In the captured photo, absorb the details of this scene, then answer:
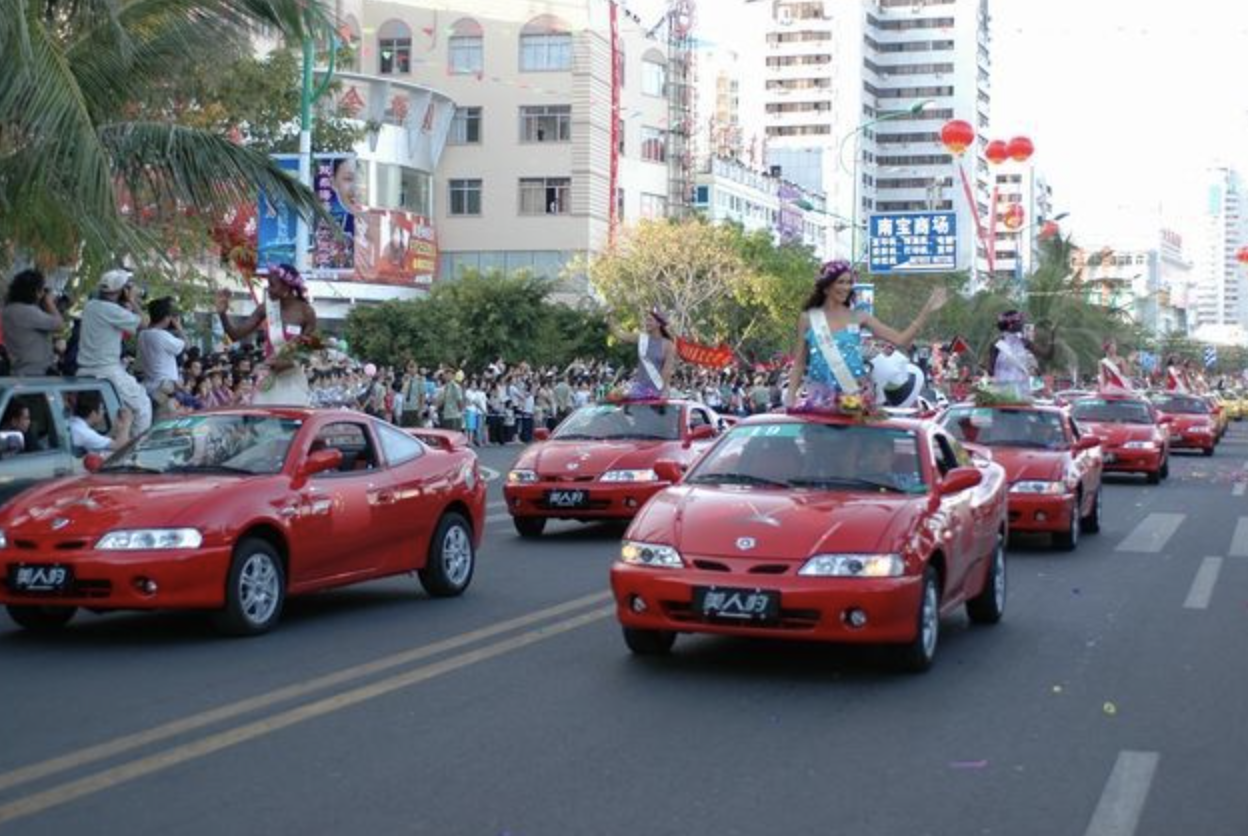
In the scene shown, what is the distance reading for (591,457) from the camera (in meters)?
17.1

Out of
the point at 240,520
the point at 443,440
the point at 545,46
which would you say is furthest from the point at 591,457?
the point at 545,46

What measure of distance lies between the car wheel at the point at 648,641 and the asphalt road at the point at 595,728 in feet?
0.44

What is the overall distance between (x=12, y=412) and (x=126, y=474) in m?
1.82

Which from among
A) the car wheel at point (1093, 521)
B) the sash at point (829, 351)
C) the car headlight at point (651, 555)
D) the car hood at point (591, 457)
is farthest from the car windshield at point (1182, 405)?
the car headlight at point (651, 555)

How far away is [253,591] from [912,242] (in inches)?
1675

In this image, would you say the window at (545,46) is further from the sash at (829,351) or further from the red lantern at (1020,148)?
the sash at (829,351)

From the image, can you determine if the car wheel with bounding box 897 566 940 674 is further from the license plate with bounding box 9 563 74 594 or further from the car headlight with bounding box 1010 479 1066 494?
the car headlight with bounding box 1010 479 1066 494

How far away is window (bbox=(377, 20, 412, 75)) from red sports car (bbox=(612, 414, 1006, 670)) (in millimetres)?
69070

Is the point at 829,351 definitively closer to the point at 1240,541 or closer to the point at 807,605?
the point at 807,605

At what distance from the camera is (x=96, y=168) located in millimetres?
13953

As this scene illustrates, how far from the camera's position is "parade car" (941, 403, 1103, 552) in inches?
648

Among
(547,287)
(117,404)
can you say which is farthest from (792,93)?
(117,404)

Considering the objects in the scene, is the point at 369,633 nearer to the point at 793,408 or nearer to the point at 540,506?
the point at 793,408

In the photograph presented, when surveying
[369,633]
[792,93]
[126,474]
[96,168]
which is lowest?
[369,633]
